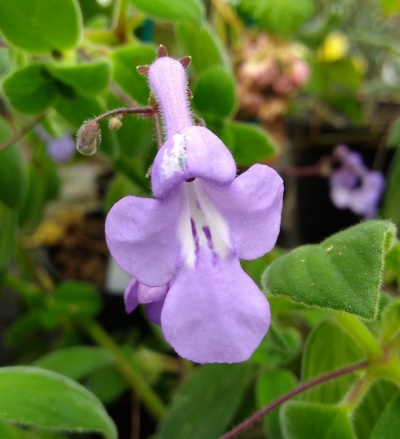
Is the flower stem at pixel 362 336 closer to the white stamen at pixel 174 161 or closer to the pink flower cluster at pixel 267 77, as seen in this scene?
the white stamen at pixel 174 161

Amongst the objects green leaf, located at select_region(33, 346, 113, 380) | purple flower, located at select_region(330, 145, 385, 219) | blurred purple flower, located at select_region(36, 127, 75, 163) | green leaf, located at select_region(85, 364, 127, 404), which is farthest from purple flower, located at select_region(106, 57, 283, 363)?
purple flower, located at select_region(330, 145, 385, 219)

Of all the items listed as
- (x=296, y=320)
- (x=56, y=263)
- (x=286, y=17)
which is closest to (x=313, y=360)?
(x=296, y=320)

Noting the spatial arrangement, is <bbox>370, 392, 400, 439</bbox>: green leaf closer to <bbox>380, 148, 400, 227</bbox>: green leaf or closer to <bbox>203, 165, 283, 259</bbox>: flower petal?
<bbox>203, 165, 283, 259</bbox>: flower petal

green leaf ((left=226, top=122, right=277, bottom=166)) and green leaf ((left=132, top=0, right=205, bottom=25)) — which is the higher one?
green leaf ((left=132, top=0, right=205, bottom=25))

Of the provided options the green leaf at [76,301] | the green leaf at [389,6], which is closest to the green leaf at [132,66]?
the green leaf at [76,301]

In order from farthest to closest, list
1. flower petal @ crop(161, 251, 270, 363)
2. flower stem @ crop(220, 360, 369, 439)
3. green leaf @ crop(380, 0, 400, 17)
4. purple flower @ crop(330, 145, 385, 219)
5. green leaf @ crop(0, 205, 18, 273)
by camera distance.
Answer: purple flower @ crop(330, 145, 385, 219) < green leaf @ crop(380, 0, 400, 17) < green leaf @ crop(0, 205, 18, 273) < flower stem @ crop(220, 360, 369, 439) < flower petal @ crop(161, 251, 270, 363)

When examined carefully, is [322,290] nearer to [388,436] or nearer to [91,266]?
[388,436]

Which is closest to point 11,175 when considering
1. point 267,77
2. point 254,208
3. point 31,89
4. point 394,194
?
point 31,89
